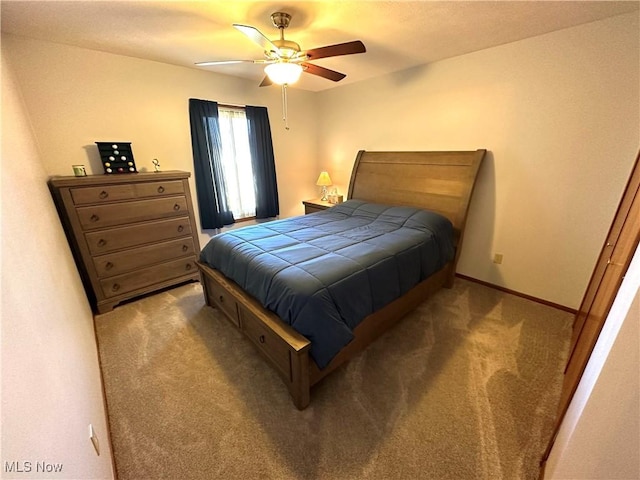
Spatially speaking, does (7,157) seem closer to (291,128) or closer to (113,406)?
(113,406)

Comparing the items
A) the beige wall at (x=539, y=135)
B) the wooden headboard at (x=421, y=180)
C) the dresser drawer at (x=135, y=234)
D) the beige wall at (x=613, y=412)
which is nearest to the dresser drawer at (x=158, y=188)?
the dresser drawer at (x=135, y=234)

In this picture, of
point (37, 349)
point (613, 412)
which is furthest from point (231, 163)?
point (613, 412)

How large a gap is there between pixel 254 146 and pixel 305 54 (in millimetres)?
1982

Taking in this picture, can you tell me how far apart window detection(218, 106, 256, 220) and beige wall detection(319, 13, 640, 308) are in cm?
204

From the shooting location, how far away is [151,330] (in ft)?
7.35

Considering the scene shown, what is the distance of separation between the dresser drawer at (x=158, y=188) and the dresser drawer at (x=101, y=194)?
66 millimetres

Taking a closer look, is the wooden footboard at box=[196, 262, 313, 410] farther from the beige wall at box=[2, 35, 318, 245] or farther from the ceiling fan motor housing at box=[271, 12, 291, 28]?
the ceiling fan motor housing at box=[271, 12, 291, 28]

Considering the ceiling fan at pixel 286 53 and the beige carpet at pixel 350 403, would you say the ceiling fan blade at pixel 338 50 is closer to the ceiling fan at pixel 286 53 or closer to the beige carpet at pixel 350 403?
the ceiling fan at pixel 286 53

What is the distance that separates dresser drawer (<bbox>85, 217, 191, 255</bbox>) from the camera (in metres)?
2.36

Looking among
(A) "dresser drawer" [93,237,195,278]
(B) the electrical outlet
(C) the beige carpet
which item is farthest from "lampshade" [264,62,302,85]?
(B) the electrical outlet

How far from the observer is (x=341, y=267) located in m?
1.73

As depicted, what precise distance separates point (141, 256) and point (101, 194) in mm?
685

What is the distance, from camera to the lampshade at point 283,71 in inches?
70.8

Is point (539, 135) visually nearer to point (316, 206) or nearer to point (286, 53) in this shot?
point (286, 53)
